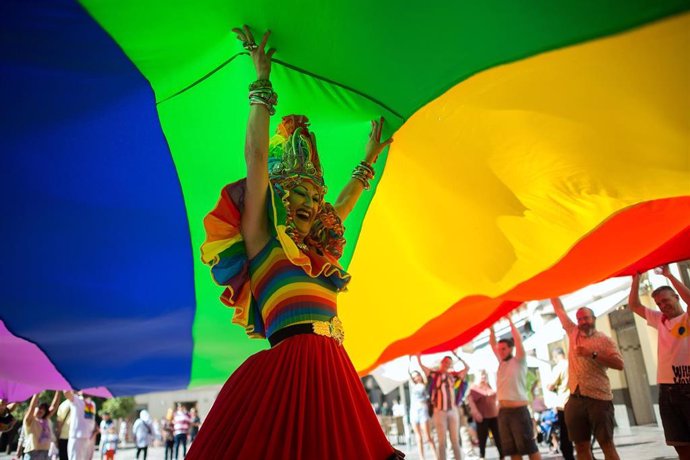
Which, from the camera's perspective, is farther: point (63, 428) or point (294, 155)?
point (63, 428)

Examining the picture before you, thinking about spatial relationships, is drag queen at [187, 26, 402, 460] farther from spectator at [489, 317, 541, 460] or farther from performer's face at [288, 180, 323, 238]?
spectator at [489, 317, 541, 460]

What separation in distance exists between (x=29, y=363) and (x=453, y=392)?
5330mm

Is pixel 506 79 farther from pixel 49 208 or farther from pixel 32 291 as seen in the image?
pixel 32 291

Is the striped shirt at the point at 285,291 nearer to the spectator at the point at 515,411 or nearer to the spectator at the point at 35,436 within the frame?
the spectator at the point at 515,411

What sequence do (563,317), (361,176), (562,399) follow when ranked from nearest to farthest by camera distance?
1. (361,176)
2. (563,317)
3. (562,399)

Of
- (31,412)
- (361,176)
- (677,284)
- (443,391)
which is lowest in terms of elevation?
(443,391)

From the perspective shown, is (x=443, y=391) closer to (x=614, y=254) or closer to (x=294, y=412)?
(x=614, y=254)

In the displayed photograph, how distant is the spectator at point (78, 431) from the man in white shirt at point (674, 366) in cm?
770

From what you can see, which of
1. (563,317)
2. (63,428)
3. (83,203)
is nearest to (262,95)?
(83,203)

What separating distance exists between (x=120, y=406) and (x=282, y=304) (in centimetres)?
3555

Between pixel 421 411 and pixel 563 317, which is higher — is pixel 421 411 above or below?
below

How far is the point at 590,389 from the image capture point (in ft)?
15.3

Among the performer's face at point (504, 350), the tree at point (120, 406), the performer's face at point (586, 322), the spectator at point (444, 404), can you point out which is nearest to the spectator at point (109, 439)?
the spectator at point (444, 404)

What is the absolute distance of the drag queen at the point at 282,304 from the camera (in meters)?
1.72
